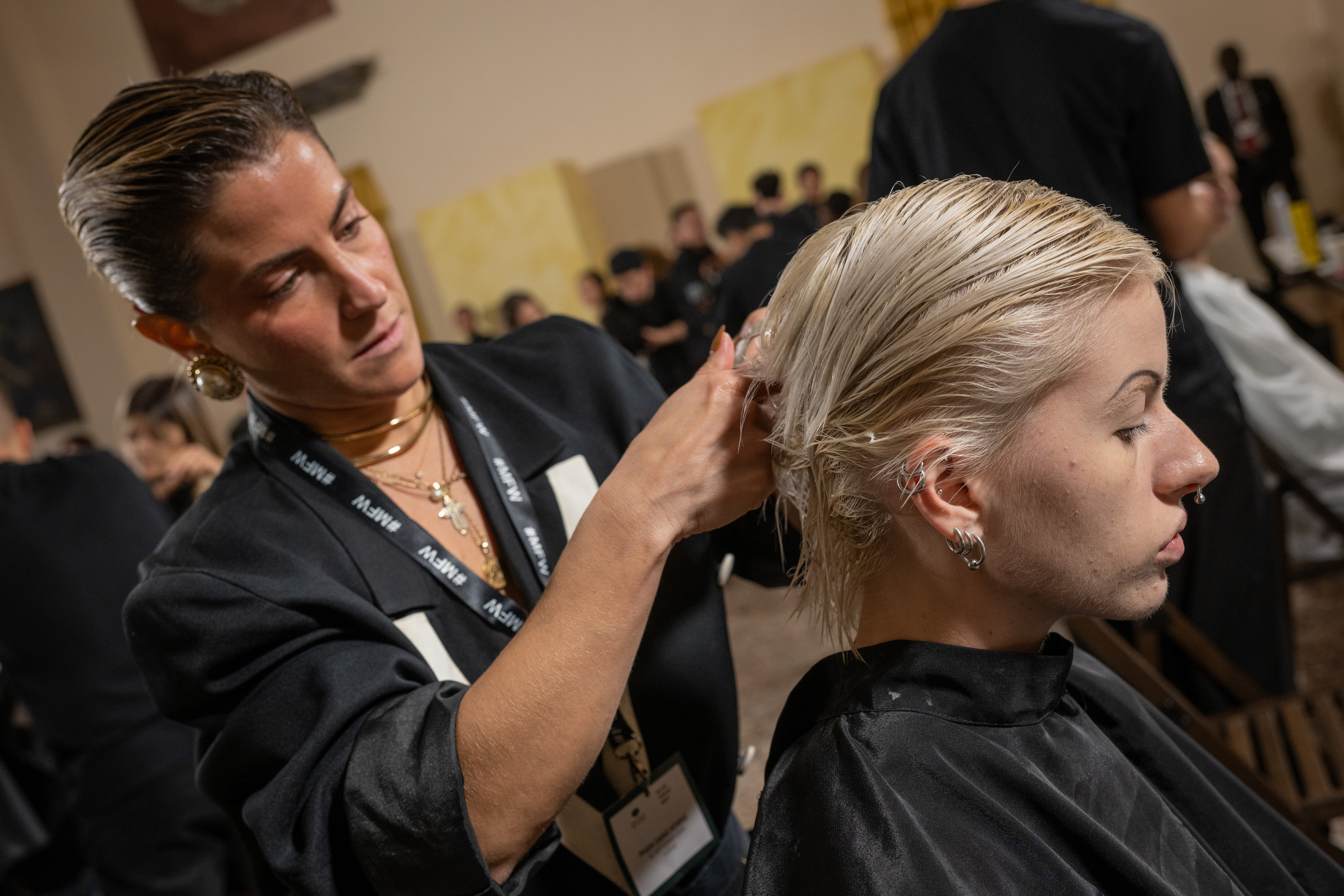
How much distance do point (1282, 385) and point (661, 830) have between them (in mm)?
2498

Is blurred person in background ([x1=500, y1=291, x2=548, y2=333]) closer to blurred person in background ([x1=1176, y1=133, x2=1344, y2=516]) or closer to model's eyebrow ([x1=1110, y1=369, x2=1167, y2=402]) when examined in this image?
blurred person in background ([x1=1176, y1=133, x2=1344, y2=516])

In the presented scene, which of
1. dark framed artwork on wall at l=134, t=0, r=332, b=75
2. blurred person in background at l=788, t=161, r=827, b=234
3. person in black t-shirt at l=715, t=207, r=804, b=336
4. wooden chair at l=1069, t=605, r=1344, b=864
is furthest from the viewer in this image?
dark framed artwork on wall at l=134, t=0, r=332, b=75

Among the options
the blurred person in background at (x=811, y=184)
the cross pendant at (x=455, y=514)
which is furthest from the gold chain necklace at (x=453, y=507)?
the blurred person in background at (x=811, y=184)

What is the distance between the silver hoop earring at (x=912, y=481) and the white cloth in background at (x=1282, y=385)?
2.18 m

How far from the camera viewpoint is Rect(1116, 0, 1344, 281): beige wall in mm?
6270

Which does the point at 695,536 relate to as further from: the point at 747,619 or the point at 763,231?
the point at 763,231

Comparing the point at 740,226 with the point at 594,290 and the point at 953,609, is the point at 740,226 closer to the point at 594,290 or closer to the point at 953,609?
the point at 594,290

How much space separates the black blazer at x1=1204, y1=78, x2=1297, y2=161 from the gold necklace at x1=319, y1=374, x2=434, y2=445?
21.3 feet

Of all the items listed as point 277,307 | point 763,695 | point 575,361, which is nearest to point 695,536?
point 575,361

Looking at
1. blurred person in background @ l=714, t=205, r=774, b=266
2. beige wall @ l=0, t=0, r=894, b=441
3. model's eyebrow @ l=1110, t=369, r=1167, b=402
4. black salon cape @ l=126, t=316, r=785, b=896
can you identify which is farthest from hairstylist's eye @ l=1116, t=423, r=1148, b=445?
beige wall @ l=0, t=0, r=894, b=441

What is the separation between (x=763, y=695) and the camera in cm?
222

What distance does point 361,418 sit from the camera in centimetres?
106

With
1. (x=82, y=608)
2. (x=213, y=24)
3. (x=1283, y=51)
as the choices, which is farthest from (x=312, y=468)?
(x=213, y=24)

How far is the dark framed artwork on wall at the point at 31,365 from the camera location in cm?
805
